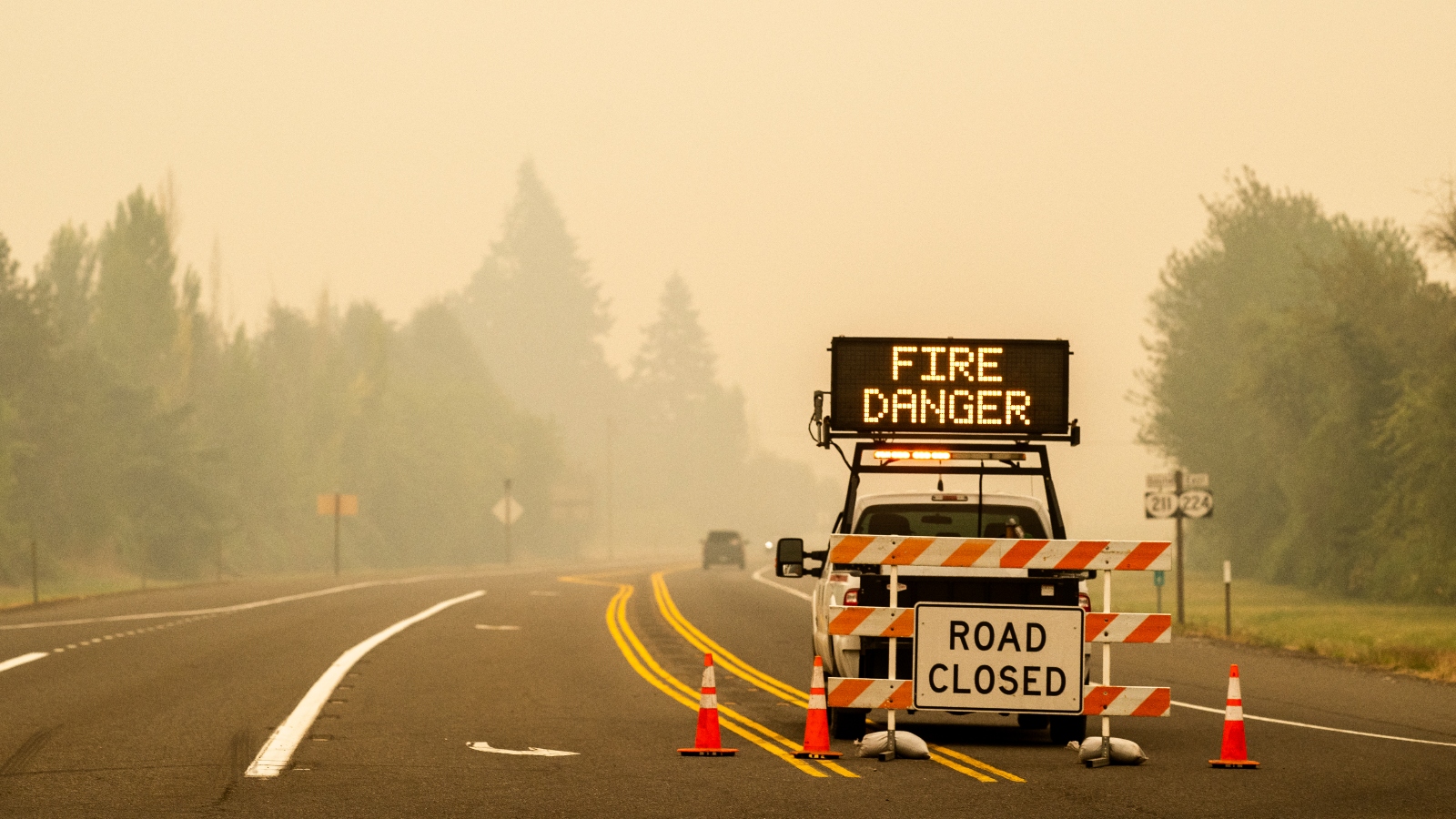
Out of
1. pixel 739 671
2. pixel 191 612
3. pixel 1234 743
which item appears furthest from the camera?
pixel 191 612

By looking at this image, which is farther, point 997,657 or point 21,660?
point 21,660

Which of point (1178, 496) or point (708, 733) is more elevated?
point (1178, 496)

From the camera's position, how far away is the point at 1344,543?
49.6m

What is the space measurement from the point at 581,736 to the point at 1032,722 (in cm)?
Answer: 369

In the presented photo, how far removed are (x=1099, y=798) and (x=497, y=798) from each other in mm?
3546

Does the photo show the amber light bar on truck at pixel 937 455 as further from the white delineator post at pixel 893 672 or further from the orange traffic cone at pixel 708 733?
the orange traffic cone at pixel 708 733

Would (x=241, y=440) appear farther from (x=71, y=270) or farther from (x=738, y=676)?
(x=738, y=676)

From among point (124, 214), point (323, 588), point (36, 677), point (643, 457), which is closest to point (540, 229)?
point (643, 457)

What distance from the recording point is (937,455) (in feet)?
49.0

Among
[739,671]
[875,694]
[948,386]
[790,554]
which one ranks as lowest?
[739,671]

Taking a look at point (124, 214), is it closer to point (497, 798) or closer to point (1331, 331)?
point (1331, 331)

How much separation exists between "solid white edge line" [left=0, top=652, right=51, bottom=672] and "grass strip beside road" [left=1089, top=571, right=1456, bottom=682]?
15923mm

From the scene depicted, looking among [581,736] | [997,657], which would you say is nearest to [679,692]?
[581,736]

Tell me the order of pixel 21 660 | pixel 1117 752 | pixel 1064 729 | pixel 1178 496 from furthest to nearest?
1. pixel 1178 496
2. pixel 21 660
3. pixel 1064 729
4. pixel 1117 752
